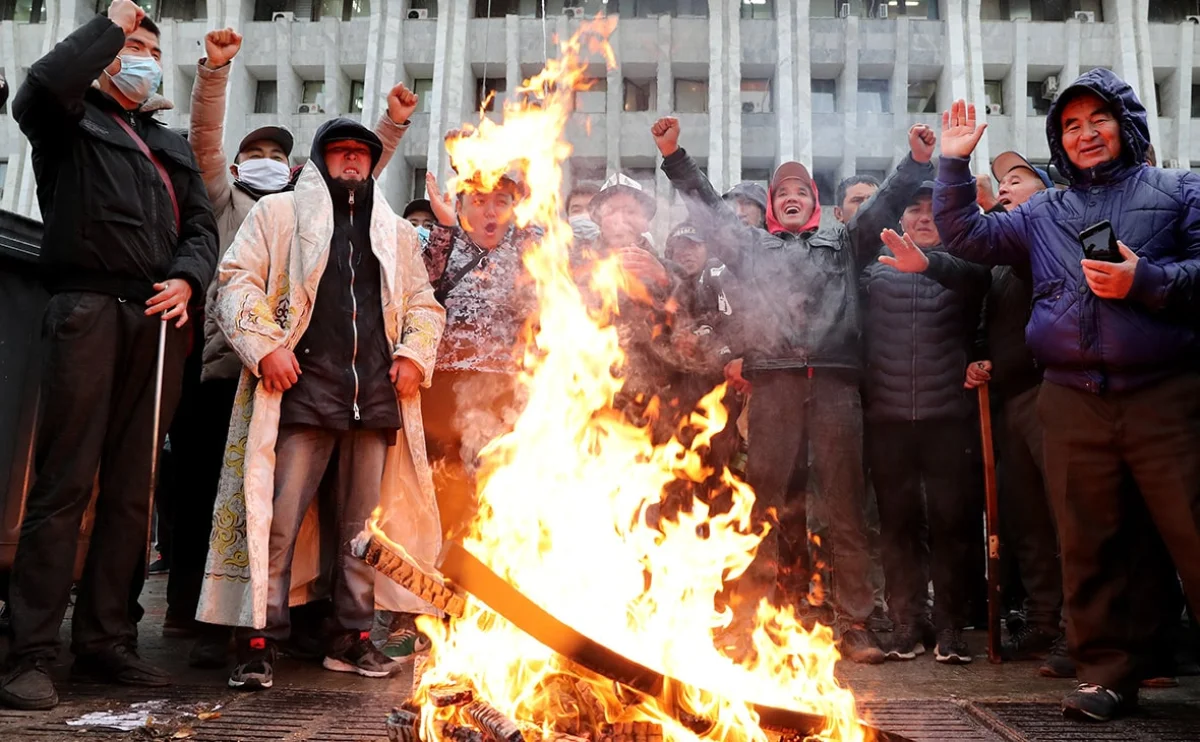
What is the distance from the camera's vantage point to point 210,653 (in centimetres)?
407

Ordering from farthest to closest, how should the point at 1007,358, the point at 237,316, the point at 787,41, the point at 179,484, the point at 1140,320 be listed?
the point at 787,41 → the point at 1007,358 → the point at 179,484 → the point at 237,316 → the point at 1140,320

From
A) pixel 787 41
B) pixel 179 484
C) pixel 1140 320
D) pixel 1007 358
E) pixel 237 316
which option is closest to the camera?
pixel 1140 320

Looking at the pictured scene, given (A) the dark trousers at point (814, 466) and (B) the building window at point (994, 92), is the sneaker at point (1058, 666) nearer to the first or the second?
(A) the dark trousers at point (814, 466)

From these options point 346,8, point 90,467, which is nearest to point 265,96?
point 346,8

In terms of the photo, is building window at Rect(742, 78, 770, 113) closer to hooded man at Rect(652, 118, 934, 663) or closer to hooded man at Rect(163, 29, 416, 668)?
hooded man at Rect(652, 118, 934, 663)

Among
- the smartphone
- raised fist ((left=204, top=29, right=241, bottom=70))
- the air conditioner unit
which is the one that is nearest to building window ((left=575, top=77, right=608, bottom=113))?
the air conditioner unit

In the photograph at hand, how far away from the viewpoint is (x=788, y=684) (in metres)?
3.02

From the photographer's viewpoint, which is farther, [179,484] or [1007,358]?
[1007,358]

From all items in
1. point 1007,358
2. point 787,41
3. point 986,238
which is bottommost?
point 1007,358

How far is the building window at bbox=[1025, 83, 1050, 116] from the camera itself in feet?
73.6

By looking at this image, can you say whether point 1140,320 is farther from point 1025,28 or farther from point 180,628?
point 1025,28

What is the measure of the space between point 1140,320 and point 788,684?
7.06 ft

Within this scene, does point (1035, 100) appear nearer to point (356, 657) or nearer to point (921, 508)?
point (921, 508)

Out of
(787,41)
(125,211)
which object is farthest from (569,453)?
(787,41)
